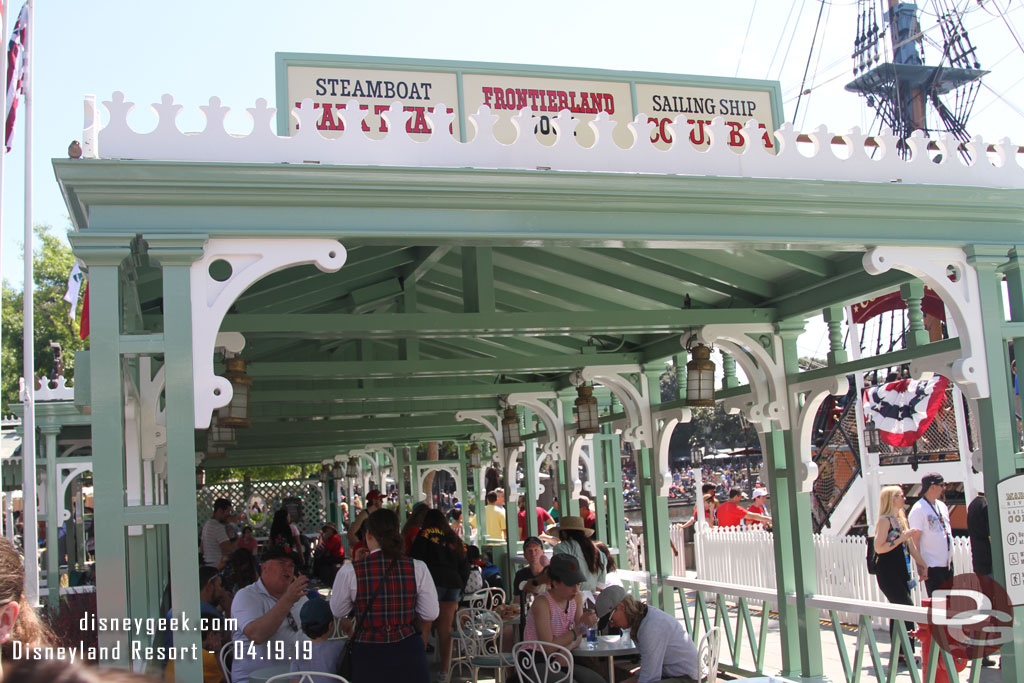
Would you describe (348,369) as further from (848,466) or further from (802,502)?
(848,466)

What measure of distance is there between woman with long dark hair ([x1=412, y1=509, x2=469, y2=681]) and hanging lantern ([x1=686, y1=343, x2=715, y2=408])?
259cm

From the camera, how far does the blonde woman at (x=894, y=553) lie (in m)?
7.75

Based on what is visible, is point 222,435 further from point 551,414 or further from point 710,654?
point 551,414

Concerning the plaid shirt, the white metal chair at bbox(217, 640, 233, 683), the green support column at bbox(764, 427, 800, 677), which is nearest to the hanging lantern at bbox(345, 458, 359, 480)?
the green support column at bbox(764, 427, 800, 677)

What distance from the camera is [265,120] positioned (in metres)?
4.68

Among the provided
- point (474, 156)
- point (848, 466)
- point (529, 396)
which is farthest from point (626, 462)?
point (474, 156)

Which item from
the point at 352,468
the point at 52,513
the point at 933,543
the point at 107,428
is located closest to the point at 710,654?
the point at 933,543

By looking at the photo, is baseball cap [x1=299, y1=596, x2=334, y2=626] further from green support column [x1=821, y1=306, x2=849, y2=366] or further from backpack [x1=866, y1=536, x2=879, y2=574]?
backpack [x1=866, y1=536, x2=879, y2=574]

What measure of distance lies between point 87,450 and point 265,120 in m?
15.8

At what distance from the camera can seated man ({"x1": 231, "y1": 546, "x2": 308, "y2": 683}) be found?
5.21 m

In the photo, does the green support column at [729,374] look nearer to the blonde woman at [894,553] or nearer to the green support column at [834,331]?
the green support column at [834,331]

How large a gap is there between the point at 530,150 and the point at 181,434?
2276mm

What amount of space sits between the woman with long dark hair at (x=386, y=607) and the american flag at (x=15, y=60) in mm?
7321

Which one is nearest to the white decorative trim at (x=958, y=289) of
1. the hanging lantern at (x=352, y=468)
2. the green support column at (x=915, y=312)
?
the green support column at (x=915, y=312)
